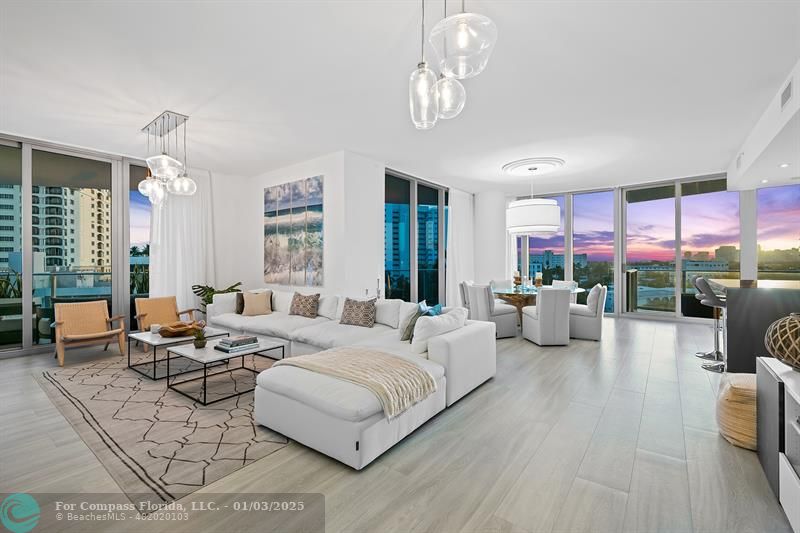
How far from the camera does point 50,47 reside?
8.75 ft

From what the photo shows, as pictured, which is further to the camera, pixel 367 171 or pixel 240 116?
pixel 367 171

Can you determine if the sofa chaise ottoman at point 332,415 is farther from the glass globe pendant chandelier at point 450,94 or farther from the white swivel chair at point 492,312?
the white swivel chair at point 492,312

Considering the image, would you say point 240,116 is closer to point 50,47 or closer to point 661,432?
point 50,47

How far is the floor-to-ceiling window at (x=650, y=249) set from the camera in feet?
23.8

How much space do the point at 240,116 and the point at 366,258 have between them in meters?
2.54

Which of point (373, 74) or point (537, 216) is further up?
point (373, 74)

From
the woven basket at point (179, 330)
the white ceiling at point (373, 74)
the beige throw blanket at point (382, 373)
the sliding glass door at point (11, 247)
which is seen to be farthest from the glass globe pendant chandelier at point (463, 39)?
the sliding glass door at point (11, 247)

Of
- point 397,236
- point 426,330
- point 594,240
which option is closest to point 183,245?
point 397,236

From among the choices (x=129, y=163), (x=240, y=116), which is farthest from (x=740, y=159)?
(x=129, y=163)

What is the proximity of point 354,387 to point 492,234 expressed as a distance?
6715 mm

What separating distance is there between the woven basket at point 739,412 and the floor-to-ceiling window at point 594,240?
5.76 meters

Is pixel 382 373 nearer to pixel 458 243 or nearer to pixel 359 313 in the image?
pixel 359 313

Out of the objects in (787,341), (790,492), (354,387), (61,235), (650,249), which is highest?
(61,235)

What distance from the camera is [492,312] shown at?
5.55m
